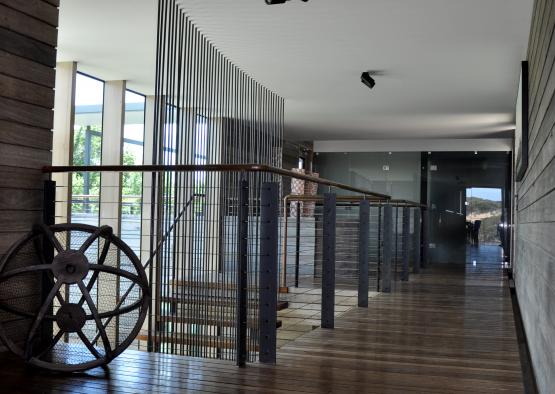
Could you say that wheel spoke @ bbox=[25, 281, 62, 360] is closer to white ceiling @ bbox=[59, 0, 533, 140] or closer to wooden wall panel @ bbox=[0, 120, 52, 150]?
wooden wall panel @ bbox=[0, 120, 52, 150]

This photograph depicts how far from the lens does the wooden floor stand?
2494 millimetres

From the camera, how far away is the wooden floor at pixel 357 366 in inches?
98.2

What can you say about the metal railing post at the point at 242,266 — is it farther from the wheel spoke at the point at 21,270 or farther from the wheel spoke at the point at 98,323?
the wheel spoke at the point at 21,270

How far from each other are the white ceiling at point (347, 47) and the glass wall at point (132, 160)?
0.27 meters

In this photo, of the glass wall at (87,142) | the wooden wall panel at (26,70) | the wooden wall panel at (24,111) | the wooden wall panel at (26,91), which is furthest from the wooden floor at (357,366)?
the glass wall at (87,142)

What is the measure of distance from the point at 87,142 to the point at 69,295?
13.7 feet

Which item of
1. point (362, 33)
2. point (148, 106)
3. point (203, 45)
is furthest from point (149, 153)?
point (362, 33)

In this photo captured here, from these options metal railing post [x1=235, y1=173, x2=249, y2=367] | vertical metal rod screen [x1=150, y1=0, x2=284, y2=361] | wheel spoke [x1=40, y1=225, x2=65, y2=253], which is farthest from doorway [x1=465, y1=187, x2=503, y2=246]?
wheel spoke [x1=40, y1=225, x2=65, y2=253]

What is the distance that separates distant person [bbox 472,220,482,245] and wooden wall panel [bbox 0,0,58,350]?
8639 millimetres

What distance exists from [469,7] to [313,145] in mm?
7550

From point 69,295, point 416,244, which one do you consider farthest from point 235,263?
point 416,244

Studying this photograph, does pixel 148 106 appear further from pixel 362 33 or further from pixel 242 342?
pixel 242 342

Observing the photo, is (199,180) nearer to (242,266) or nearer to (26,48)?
(26,48)

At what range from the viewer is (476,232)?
10.6m
